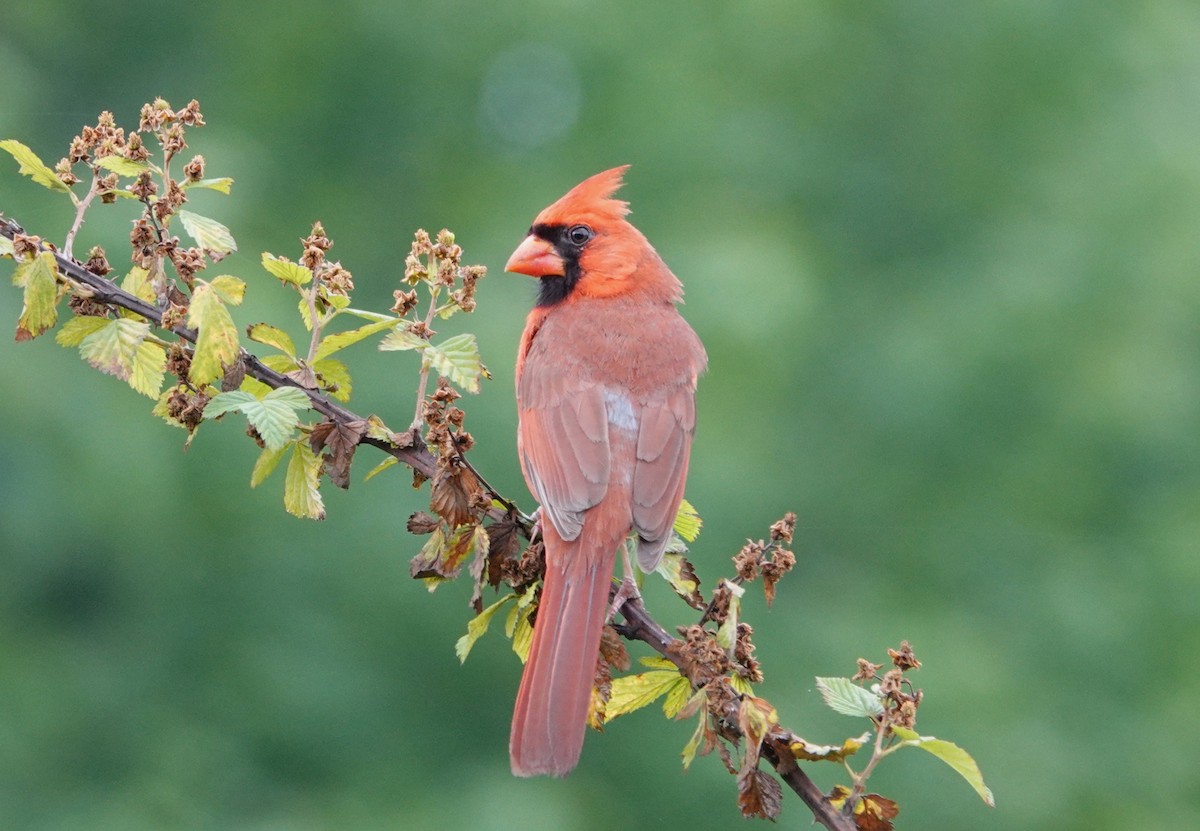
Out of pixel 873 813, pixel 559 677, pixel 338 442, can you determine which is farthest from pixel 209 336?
pixel 873 813

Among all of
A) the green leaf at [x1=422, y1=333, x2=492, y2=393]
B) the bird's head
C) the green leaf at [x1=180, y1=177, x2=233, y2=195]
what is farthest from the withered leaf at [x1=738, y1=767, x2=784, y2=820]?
the bird's head

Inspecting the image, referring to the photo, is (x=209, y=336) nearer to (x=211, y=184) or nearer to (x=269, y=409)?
(x=269, y=409)

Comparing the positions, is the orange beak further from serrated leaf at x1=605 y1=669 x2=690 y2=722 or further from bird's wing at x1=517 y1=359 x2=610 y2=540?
serrated leaf at x1=605 y1=669 x2=690 y2=722

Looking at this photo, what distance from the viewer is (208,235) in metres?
1.81

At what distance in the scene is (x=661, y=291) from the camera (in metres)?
2.98

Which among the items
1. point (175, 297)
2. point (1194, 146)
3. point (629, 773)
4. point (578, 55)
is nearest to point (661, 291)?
point (175, 297)

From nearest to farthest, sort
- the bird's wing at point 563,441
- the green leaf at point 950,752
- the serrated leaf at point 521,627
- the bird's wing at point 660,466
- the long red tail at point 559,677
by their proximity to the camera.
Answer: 1. the green leaf at point 950,752
2. the long red tail at point 559,677
3. the serrated leaf at point 521,627
4. the bird's wing at point 660,466
5. the bird's wing at point 563,441

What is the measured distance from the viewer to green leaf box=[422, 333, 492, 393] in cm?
177

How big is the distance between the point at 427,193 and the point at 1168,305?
3290 mm

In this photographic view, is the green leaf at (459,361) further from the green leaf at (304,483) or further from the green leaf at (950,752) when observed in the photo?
the green leaf at (950,752)

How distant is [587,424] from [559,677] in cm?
75

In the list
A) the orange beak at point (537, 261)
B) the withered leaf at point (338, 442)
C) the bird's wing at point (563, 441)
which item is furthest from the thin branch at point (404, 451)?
the orange beak at point (537, 261)

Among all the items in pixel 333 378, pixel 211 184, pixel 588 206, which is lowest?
pixel 333 378

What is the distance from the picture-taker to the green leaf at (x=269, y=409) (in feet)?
5.51
